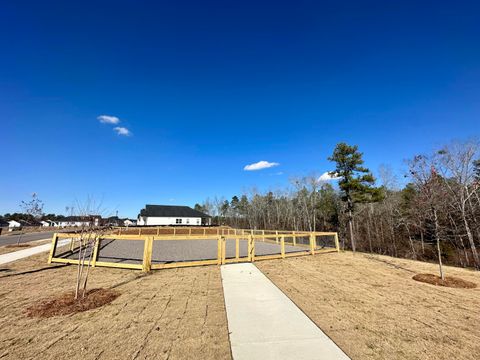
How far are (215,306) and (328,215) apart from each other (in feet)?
131

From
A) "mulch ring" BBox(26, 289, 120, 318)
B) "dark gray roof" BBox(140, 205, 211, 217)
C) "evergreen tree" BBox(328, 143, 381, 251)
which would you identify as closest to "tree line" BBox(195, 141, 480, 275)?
"evergreen tree" BBox(328, 143, 381, 251)

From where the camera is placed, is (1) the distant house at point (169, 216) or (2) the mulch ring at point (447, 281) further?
(1) the distant house at point (169, 216)

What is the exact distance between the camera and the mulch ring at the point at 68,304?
4.45 m

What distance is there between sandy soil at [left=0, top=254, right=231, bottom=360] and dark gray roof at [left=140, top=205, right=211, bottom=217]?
154 ft

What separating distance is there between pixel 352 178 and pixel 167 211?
43.2 metres

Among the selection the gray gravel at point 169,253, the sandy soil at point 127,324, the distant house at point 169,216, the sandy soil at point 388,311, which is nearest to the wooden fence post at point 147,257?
the sandy soil at point 127,324

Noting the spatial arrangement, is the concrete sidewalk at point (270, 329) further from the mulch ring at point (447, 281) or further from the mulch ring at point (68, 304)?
the mulch ring at point (447, 281)

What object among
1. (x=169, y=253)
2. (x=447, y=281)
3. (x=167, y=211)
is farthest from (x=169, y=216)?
(x=447, y=281)

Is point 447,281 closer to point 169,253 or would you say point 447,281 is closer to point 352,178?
point 169,253

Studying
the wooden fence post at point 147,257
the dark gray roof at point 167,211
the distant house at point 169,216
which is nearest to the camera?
the wooden fence post at point 147,257

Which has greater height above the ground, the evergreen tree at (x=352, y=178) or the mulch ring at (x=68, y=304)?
the evergreen tree at (x=352, y=178)

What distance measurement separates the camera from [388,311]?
4.65 m

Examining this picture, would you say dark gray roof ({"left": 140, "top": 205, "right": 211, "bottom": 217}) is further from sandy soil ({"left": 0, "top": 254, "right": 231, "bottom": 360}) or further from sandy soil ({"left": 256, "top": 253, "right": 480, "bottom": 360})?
sandy soil ({"left": 256, "top": 253, "right": 480, "bottom": 360})

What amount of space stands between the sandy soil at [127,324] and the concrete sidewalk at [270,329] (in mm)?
243
